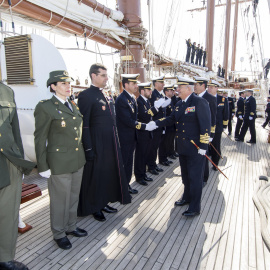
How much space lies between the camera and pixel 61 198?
2281 millimetres

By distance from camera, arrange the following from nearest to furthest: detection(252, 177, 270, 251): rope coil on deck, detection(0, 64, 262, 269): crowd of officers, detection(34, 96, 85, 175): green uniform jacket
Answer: detection(0, 64, 262, 269): crowd of officers, detection(34, 96, 85, 175): green uniform jacket, detection(252, 177, 270, 251): rope coil on deck

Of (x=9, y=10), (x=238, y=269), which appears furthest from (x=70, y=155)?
(x=9, y=10)

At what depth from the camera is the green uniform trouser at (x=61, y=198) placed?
2254 mm

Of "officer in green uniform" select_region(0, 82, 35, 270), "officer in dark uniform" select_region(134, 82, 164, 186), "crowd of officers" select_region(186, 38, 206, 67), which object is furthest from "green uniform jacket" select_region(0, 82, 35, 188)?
"crowd of officers" select_region(186, 38, 206, 67)

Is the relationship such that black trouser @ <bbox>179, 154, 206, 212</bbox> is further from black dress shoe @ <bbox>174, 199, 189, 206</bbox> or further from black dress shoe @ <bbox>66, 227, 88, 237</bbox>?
black dress shoe @ <bbox>66, 227, 88, 237</bbox>

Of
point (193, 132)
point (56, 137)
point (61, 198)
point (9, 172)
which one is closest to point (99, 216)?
point (61, 198)

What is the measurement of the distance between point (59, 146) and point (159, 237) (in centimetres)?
147

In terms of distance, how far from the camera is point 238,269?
207 centimetres

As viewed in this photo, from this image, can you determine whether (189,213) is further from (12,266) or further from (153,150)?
(12,266)

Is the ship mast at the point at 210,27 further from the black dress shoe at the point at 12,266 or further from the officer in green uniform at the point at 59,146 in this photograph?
the black dress shoe at the point at 12,266

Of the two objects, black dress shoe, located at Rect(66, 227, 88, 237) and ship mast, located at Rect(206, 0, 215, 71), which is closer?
black dress shoe, located at Rect(66, 227, 88, 237)

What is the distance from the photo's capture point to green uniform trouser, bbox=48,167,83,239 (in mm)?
2254

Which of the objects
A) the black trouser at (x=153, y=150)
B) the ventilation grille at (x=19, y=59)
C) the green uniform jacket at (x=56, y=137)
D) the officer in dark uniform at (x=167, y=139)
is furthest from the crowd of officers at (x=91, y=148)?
the ventilation grille at (x=19, y=59)

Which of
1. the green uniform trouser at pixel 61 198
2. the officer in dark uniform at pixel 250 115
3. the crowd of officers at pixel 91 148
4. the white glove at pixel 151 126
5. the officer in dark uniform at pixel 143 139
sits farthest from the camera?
the officer in dark uniform at pixel 250 115
